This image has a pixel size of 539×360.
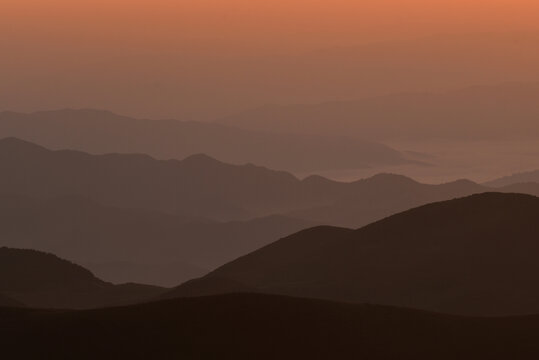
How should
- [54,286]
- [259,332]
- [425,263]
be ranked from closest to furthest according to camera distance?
[259,332] < [425,263] < [54,286]

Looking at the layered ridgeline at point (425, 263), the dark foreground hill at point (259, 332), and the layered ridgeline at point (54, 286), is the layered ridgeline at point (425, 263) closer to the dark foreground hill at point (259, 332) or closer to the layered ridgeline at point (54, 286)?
the layered ridgeline at point (54, 286)

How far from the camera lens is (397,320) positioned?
34.0 m

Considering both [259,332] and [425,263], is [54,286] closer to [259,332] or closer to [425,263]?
[425,263]

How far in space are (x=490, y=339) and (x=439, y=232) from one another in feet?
104

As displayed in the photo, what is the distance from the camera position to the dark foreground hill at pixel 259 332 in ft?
101

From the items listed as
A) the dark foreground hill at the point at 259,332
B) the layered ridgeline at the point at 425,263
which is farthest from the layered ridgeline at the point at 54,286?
the dark foreground hill at the point at 259,332

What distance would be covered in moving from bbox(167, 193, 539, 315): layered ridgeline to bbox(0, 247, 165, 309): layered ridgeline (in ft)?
14.5

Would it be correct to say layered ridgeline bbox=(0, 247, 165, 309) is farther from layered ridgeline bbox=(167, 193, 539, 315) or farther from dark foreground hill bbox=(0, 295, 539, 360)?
dark foreground hill bbox=(0, 295, 539, 360)

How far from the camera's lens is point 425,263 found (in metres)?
58.6

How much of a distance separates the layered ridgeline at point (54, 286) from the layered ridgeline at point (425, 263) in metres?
4.42

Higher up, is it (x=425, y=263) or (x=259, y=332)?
(x=425, y=263)

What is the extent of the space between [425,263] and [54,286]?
71.9ft

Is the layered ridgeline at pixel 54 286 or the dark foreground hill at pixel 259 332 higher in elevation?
the layered ridgeline at pixel 54 286

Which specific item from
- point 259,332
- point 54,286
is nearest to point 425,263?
point 54,286
